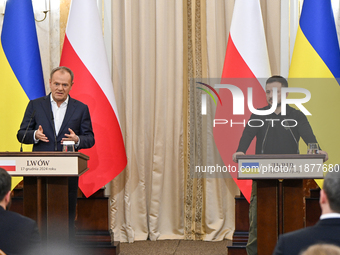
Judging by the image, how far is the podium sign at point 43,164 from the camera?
8.98 feet

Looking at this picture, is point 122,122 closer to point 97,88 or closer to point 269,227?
point 97,88

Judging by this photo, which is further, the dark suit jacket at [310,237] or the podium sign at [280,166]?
the podium sign at [280,166]

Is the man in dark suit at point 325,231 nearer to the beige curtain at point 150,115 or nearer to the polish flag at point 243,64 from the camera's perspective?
the polish flag at point 243,64

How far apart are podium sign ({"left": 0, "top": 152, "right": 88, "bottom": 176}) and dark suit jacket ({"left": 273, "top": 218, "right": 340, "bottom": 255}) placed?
65.9 inches

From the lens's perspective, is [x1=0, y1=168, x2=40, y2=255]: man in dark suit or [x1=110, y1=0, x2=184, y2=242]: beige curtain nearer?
[x1=0, y1=168, x2=40, y2=255]: man in dark suit

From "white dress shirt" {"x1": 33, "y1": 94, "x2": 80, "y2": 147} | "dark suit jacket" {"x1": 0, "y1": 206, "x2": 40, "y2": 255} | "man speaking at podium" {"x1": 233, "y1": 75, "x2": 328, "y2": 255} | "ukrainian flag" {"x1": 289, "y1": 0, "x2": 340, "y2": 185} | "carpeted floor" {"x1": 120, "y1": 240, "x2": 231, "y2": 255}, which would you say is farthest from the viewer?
"carpeted floor" {"x1": 120, "y1": 240, "x2": 231, "y2": 255}

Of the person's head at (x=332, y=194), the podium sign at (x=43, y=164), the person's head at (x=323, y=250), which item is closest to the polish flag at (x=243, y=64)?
the podium sign at (x=43, y=164)

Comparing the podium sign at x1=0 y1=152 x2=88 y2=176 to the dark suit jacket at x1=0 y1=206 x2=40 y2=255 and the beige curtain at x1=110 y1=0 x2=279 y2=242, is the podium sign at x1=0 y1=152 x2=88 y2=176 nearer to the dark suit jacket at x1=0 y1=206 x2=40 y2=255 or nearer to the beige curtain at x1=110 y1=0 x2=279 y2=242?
the dark suit jacket at x1=0 y1=206 x2=40 y2=255

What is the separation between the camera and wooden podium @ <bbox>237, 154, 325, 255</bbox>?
270 cm

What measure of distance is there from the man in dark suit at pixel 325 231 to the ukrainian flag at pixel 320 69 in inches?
111

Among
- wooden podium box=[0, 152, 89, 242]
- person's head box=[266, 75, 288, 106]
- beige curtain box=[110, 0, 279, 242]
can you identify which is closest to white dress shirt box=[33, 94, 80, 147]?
wooden podium box=[0, 152, 89, 242]

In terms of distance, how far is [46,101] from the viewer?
3.40 metres

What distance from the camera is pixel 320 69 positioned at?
13.6ft

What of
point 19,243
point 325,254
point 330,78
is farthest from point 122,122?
point 325,254
